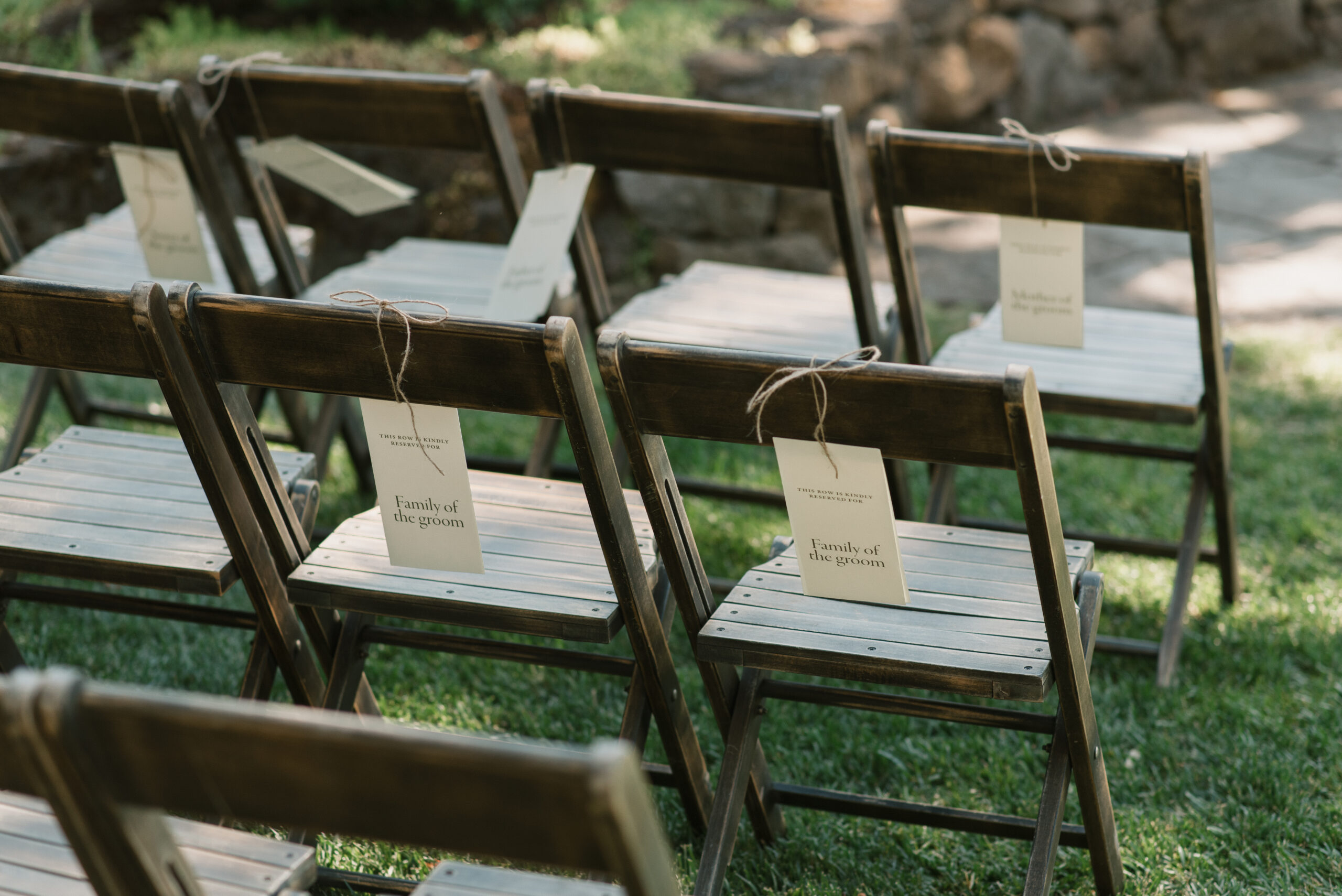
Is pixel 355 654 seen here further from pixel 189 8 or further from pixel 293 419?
pixel 189 8

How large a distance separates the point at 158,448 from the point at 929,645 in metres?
1.49

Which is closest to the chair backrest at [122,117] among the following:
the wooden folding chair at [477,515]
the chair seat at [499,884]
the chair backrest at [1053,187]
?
the wooden folding chair at [477,515]

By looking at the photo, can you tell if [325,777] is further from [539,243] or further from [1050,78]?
[1050,78]

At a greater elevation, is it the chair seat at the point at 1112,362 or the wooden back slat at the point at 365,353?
the wooden back slat at the point at 365,353

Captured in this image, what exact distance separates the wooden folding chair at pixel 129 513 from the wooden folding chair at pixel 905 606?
654 mm

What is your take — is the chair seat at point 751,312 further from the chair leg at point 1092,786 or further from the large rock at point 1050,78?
the large rock at point 1050,78

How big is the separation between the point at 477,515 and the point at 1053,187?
1177 mm

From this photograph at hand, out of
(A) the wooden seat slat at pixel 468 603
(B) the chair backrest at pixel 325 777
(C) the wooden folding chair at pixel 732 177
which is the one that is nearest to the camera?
(B) the chair backrest at pixel 325 777

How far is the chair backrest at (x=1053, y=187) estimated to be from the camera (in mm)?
2334

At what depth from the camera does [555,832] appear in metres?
→ 1.01

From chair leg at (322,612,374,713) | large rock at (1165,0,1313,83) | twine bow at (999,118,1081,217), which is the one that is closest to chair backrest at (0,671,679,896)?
chair leg at (322,612,374,713)

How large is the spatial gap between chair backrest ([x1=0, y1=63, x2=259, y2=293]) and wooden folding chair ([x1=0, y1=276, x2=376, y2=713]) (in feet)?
1.93

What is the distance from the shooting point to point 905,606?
190cm

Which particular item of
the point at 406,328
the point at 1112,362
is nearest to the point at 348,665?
the point at 406,328
